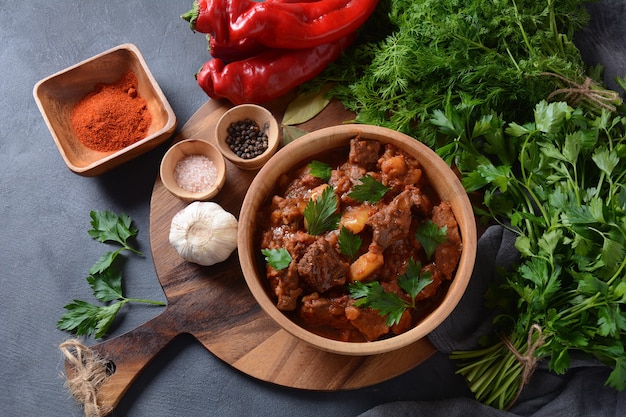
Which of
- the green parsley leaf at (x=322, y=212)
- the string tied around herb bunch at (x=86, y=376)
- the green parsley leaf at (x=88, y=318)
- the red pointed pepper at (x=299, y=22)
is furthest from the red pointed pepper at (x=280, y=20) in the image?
the string tied around herb bunch at (x=86, y=376)

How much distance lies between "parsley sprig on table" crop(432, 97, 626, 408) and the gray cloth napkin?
76mm

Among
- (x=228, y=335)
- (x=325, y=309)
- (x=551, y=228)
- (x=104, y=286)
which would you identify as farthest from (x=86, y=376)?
(x=551, y=228)

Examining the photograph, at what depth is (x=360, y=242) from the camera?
2662 millimetres

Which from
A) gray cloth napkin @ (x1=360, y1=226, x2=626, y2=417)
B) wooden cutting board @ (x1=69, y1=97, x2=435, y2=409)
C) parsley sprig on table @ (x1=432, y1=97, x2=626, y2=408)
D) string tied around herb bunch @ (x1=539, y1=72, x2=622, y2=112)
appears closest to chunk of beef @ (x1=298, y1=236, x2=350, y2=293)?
wooden cutting board @ (x1=69, y1=97, x2=435, y2=409)

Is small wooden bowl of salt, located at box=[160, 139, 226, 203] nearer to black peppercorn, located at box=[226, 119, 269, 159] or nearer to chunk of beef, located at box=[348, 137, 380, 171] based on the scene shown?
black peppercorn, located at box=[226, 119, 269, 159]

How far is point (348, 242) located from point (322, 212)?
19 cm

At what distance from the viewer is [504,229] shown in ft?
9.81

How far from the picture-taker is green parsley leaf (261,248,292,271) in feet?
8.72

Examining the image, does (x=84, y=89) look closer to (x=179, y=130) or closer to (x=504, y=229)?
(x=179, y=130)

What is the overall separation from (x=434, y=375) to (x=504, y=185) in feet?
3.96

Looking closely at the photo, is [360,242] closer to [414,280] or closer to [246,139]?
[414,280]

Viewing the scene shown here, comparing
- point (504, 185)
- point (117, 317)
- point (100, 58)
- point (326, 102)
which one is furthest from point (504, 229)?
point (100, 58)

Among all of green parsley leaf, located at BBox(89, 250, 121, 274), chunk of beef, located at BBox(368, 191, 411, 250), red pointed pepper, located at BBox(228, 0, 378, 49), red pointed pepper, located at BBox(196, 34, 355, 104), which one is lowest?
green parsley leaf, located at BBox(89, 250, 121, 274)

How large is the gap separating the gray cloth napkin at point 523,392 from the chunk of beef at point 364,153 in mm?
719
